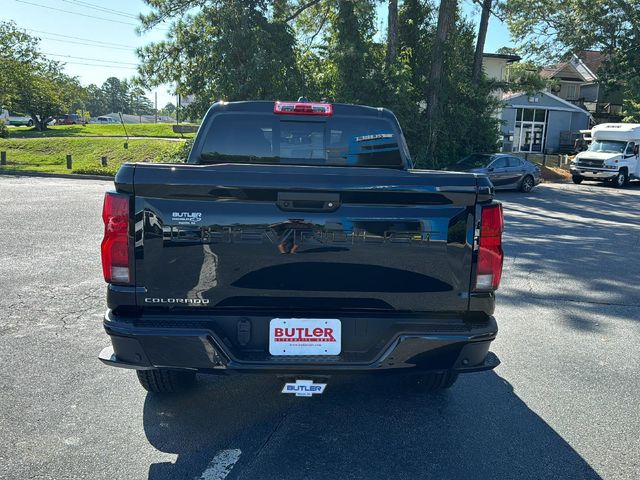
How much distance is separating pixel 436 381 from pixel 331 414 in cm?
81

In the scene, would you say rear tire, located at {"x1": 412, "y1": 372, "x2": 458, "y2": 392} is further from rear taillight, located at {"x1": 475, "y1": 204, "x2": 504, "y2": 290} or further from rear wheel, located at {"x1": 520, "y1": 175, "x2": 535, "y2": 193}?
rear wheel, located at {"x1": 520, "y1": 175, "x2": 535, "y2": 193}

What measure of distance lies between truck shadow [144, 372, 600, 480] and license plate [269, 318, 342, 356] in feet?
2.23

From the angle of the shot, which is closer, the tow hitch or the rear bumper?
the rear bumper

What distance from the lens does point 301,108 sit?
436cm

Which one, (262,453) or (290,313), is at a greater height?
(290,313)

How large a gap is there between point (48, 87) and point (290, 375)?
164ft

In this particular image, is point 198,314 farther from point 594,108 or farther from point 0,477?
point 594,108

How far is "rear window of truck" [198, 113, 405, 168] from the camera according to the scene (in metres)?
4.44

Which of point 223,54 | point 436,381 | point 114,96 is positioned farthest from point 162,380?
point 114,96

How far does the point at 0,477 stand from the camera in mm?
2920

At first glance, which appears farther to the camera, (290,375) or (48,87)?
(48,87)

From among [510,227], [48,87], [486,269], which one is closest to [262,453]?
[486,269]

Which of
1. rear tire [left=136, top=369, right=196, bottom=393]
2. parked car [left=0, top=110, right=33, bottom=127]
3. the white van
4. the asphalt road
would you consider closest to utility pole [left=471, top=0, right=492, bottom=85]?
the white van

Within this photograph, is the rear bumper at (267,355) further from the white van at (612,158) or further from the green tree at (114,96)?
the green tree at (114,96)
